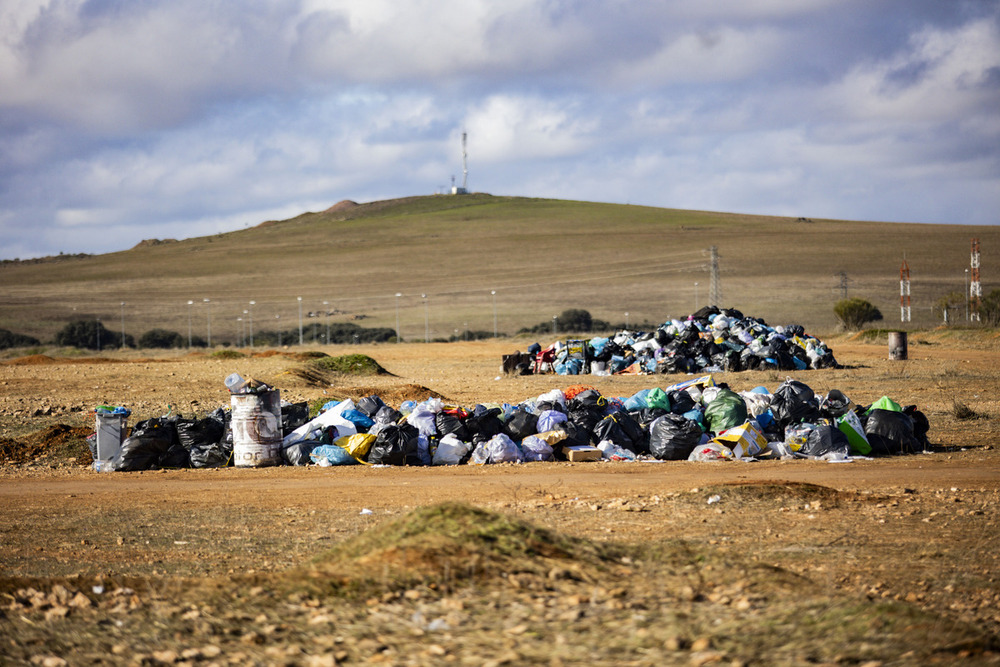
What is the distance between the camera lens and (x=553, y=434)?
38.4ft

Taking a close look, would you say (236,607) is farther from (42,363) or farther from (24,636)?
(42,363)

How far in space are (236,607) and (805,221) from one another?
341 ft

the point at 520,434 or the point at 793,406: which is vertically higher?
the point at 793,406

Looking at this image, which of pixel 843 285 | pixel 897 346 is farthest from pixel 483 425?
pixel 843 285

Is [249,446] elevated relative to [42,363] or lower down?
lower down

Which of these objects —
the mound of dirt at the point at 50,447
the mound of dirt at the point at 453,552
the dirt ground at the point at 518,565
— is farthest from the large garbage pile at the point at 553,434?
the mound of dirt at the point at 453,552

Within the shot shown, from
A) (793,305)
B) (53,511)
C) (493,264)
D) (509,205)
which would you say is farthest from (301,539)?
(509,205)

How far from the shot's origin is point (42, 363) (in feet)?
84.0

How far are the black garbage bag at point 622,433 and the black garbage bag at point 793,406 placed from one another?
1861 mm

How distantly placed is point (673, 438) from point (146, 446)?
21.7ft

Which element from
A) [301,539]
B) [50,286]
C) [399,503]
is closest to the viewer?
[301,539]

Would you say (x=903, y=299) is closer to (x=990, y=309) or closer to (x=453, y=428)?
(x=990, y=309)

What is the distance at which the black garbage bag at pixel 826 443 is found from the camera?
1123 cm

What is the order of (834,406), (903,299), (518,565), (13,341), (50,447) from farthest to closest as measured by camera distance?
(903,299) → (13,341) → (50,447) → (834,406) → (518,565)
